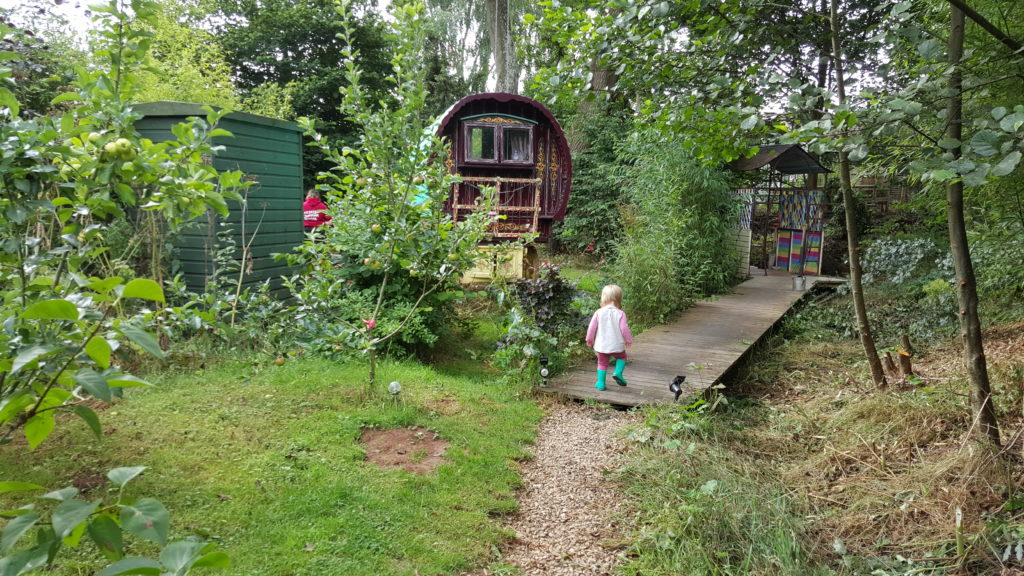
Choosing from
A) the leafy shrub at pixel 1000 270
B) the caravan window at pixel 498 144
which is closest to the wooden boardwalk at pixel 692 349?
the leafy shrub at pixel 1000 270

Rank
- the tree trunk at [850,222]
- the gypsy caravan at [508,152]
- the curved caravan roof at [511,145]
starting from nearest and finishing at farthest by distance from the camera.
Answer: the tree trunk at [850,222]
the gypsy caravan at [508,152]
the curved caravan roof at [511,145]

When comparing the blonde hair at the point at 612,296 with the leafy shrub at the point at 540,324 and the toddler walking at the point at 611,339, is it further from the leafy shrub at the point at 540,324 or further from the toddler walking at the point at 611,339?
the leafy shrub at the point at 540,324

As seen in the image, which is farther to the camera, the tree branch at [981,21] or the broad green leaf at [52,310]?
the tree branch at [981,21]

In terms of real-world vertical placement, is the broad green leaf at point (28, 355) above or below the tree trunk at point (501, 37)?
below

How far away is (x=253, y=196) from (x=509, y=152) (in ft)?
16.9

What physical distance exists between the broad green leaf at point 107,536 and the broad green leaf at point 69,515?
4 cm

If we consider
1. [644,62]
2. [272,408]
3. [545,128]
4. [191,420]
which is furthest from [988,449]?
[545,128]

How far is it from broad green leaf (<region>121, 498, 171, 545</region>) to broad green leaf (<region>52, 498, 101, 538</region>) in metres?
0.05

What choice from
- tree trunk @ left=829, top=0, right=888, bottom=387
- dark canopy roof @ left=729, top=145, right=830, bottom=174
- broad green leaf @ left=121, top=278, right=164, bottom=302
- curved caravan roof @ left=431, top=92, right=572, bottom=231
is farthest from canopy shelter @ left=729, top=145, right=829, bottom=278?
broad green leaf @ left=121, top=278, right=164, bottom=302

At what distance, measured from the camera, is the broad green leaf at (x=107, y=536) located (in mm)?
762

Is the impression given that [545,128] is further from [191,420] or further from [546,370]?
[191,420]

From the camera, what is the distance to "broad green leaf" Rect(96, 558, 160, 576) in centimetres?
71

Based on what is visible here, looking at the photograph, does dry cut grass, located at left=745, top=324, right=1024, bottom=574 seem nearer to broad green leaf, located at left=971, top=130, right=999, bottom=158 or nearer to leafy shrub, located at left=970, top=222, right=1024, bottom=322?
leafy shrub, located at left=970, top=222, right=1024, bottom=322

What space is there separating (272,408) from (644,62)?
11.2ft
